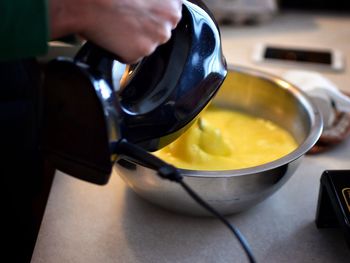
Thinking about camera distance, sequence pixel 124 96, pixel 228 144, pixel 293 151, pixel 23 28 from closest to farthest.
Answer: pixel 23 28 < pixel 124 96 < pixel 293 151 < pixel 228 144

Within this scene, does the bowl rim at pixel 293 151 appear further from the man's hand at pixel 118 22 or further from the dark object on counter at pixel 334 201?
the man's hand at pixel 118 22

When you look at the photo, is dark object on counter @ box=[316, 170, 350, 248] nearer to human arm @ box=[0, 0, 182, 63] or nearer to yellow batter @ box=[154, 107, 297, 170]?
yellow batter @ box=[154, 107, 297, 170]

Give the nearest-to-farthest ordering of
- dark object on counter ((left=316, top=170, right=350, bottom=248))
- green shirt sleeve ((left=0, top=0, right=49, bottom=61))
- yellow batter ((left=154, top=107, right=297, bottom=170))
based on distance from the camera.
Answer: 1. green shirt sleeve ((left=0, top=0, right=49, bottom=61))
2. dark object on counter ((left=316, top=170, right=350, bottom=248))
3. yellow batter ((left=154, top=107, right=297, bottom=170))

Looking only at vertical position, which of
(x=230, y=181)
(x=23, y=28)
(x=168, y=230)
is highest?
(x=23, y=28)

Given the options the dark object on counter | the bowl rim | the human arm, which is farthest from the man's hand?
the dark object on counter

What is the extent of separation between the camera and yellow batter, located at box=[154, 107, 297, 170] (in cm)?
75

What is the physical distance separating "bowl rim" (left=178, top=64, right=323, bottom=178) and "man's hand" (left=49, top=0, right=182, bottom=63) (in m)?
0.20

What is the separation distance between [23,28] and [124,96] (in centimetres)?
16

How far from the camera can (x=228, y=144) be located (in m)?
0.82

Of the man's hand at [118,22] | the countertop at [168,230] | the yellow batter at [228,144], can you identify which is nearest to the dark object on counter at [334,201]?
the countertop at [168,230]

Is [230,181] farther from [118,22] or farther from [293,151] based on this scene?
[118,22]

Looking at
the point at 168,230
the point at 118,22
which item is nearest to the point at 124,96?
the point at 118,22

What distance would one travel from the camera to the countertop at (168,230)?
67 cm

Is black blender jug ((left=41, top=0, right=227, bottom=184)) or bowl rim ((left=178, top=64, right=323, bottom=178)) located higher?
A: black blender jug ((left=41, top=0, right=227, bottom=184))
